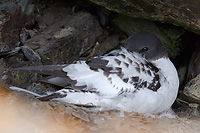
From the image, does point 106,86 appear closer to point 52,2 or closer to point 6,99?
point 6,99

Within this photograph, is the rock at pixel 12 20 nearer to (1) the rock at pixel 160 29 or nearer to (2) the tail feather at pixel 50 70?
(2) the tail feather at pixel 50 70

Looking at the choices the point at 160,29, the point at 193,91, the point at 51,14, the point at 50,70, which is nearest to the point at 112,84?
the point at 50,70

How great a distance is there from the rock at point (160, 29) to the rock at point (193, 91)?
0.81 m

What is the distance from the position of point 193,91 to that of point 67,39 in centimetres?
184

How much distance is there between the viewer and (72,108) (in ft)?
9.68

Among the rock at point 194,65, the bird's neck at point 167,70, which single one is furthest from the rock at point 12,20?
the rock at point 194,65

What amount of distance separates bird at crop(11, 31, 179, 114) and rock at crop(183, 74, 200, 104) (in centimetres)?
56

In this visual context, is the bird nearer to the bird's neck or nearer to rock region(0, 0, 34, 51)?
the bird's neck

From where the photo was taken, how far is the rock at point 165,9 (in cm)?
324

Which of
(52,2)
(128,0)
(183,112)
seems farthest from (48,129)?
(52,2)

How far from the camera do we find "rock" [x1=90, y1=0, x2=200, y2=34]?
3.24 metres

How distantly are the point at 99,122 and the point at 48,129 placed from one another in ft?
1.81

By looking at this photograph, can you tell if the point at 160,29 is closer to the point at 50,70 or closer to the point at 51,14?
the point at 51,14

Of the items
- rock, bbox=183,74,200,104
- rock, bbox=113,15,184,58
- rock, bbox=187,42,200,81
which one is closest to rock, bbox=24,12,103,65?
rock, bbox=113,15,184,58
